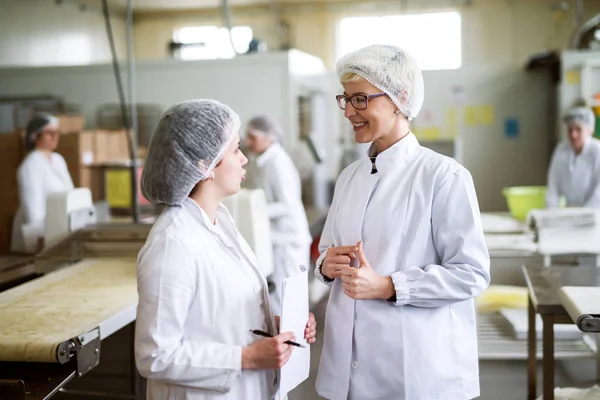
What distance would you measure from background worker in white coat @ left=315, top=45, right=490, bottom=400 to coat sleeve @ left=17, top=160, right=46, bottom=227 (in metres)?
2.83

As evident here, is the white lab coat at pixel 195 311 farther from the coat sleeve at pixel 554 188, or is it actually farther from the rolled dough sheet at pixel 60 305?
the coat sleeve at pixel 554 188

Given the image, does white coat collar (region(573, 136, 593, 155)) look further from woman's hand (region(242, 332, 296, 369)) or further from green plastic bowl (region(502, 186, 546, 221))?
woman's hand (region(242, 332, 296, 369))

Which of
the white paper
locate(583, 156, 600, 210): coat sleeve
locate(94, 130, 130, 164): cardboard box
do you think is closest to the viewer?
the white paper

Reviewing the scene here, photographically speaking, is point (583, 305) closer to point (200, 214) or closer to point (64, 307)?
point (200, 214)

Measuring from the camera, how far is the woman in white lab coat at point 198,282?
1.37m

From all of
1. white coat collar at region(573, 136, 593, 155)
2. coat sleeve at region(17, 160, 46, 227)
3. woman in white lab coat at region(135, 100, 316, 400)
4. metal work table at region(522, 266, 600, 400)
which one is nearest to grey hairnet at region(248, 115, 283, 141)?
coat sleeve at region(17, 160, 46, 227)

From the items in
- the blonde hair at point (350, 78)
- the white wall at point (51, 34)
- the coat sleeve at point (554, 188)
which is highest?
the white wall at point (51, 34)

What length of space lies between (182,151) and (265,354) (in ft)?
1.47

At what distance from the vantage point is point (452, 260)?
1589 millimetres

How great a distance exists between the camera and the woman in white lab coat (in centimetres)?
137

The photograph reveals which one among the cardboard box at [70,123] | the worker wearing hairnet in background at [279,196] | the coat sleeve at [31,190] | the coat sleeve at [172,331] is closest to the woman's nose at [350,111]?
the coat sleeve at [172,331]

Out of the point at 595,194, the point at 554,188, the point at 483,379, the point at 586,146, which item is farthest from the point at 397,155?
the point at 586,146

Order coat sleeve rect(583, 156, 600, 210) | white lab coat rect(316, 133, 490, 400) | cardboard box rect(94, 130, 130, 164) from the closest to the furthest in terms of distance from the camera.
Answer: white lab coat rect(316, 133, 490, 400) → coat sleeve rect(583, 156, 600, 210) → cardboard box rect(94, 130, 130, 164)

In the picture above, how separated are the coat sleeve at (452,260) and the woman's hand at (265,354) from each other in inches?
11.7
